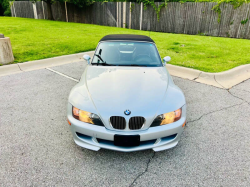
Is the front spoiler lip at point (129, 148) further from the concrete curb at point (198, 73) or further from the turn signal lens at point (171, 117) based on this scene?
the concrete curb at point (198, 73)

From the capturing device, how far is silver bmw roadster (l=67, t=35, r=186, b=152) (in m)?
2.30

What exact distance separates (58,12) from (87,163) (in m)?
24.4

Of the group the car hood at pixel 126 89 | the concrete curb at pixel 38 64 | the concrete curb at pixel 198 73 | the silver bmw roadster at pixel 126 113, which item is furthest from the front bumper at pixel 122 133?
the concrete curb at pixel 38 64

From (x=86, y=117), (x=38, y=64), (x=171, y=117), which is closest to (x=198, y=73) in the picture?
(x=171, y=117)

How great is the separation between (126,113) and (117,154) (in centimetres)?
75

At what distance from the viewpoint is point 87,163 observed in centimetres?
249

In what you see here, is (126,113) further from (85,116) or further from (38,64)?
(38,64)

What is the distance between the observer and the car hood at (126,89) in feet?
7.73

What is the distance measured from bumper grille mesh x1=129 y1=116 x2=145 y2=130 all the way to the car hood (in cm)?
5

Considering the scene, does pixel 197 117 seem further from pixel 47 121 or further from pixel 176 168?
pixel 47 121

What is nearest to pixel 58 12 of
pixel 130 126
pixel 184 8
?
pixel 184 8

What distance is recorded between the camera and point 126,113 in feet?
7.52

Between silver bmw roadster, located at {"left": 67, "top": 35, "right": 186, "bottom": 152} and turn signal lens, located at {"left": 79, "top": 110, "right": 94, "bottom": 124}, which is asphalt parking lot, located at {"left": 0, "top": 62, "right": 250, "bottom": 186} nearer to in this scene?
silver bmw roadster, located at {"left": 67, "top": 35, "right": 186, "bottom": 152}

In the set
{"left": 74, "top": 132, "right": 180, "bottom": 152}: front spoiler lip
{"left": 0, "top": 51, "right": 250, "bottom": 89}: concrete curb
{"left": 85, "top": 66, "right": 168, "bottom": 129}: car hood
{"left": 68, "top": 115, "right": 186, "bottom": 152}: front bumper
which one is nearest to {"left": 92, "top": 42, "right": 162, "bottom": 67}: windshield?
{"left": 85, "top": 66, "right": 168, "bottom": 129}: car hood
